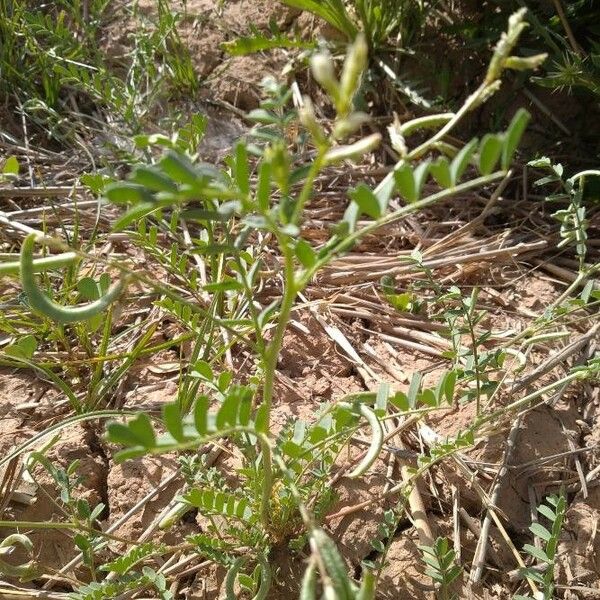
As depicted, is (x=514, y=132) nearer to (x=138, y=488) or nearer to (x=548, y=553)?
(x=548, y=553)

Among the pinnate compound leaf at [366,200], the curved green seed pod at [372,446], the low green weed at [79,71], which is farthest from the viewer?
the low green weed at [79,71]

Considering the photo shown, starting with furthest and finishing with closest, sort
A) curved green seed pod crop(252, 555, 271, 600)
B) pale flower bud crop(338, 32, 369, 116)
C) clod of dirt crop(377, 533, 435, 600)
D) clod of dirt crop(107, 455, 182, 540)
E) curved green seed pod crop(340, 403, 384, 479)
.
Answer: clod of dirt crop(107, 455, 182, 540) < clod of dirt crop(377, 533, 435, 600) < curved green seed pod crop(252, 555, 271, 600) < curved green seed pod crop(340, 403, 384, 479) < pale flower bud crop(338, 32, 369, 116)

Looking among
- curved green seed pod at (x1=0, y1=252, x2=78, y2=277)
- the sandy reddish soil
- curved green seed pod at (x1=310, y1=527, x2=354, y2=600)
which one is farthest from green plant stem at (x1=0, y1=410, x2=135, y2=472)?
curved green seed pod at (x1=310, y1=527, x2=354, y2=600)

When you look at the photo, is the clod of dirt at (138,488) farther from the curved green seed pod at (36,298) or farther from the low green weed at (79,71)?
the low green weed at (79,71)

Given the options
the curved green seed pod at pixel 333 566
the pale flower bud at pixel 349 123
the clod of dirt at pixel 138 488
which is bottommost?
the clod of dirt at pixel 138 488

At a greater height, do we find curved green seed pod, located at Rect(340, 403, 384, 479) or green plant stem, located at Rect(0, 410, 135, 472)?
curved green seed pod, located at Rect(340, 403, 384, 479)

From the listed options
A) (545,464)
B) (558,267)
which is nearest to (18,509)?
(545,464)

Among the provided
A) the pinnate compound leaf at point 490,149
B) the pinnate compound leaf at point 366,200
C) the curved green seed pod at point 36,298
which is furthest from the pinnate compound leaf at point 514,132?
the curved green seed pod at point 36,298

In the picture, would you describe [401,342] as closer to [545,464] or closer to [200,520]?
[545,464]

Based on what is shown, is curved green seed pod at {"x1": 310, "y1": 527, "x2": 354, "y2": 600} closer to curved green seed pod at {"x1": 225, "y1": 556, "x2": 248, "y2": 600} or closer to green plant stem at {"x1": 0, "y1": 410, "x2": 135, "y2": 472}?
curved green seed pod at {"x1": 225, "y1": 556, "x2": 248, "y2": 600}

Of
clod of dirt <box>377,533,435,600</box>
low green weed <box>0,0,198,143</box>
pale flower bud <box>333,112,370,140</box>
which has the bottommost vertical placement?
clod of dirt <box>377,533,435,600</box>

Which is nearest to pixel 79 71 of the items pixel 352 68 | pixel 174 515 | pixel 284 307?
pixel 174 515

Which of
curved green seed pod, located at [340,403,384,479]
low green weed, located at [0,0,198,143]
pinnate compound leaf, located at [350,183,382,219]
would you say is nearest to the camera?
pinnate compound leaf, located at [350,183,382,219]

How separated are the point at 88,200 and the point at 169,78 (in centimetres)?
54
